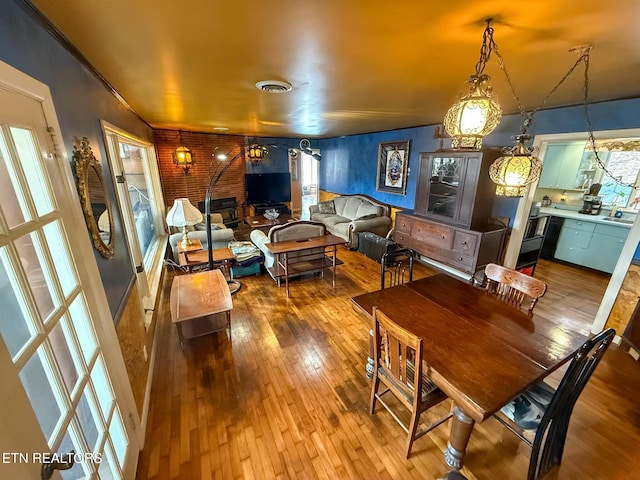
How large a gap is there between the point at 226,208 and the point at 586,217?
714cm

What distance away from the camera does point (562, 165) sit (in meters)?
4.50

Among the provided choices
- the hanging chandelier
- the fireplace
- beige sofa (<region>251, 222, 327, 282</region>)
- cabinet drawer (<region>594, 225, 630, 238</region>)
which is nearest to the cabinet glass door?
beige sofa (<region>251, 222, 327, 282</region>)

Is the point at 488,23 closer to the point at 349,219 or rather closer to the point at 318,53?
the point at 318,53

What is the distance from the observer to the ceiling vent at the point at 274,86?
6.51 ft

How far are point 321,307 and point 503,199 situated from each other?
2861 millimetres

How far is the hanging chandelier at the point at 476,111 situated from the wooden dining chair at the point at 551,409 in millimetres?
1096

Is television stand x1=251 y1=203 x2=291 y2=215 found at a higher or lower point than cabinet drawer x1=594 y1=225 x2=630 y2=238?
lower

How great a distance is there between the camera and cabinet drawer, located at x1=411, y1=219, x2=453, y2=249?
3.60 meters

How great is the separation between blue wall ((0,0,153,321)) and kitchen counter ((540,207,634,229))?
6027 millimetres

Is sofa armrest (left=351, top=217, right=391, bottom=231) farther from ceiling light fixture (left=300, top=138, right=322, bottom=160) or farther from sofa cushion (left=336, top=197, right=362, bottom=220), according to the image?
ceiling light fixture (left=300, top=138, right=322, bottom=160)

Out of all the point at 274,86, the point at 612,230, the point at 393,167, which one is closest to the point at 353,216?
the point at 393,167

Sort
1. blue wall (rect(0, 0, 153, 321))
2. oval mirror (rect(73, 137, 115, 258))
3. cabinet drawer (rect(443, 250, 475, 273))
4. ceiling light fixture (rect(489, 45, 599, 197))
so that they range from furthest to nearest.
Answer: cabinet drawer (rect(443, 250, 475, 273))
ceiling light fixture (rect(489, 45, 599, 197))
oval mirror (rect(73, 137, 115, 258))
blue wall (rect(0, 0, 153, 321))

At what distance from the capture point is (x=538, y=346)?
4.97ft

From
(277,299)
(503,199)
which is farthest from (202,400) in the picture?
(503,199)
